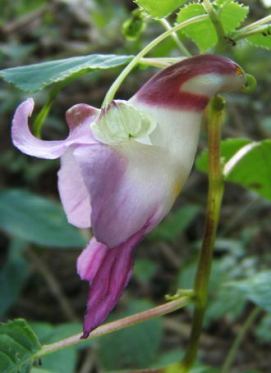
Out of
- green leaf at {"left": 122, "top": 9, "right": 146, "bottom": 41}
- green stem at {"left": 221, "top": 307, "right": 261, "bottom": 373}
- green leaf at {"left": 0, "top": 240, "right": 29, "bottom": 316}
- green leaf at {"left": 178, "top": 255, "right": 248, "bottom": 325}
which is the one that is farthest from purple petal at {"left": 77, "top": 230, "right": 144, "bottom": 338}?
green leaf at {"left": 0, "top": 240, "right": 29, "bottom": 316}

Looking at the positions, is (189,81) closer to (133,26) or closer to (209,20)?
(209,20)

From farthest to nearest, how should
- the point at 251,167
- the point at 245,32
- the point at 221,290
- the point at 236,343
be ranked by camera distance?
the point at 221,290 → the point at 236,343 → the point at 251,167 → the point at 245,32

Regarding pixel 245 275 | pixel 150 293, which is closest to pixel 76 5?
pixel 150 293

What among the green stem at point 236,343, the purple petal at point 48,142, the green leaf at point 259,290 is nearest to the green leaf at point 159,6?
the purple petal at point 48,142

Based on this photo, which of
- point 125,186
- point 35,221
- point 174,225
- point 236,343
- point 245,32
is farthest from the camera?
point 174,225

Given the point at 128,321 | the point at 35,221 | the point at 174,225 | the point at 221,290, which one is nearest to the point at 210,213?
the point at 128,321

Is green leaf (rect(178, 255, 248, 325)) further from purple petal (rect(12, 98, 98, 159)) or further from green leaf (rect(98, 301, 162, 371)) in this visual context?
purple petal (rect(12, 98, 98, 159))
